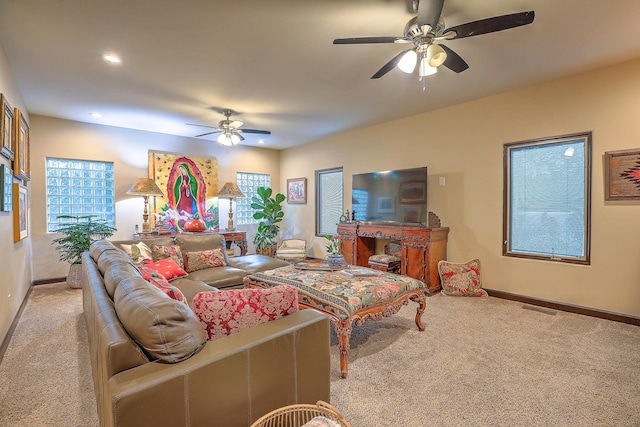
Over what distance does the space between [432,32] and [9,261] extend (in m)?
4.36

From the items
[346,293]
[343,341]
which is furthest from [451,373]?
[346,293]

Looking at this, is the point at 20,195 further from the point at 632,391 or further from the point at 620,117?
the point at 620,117

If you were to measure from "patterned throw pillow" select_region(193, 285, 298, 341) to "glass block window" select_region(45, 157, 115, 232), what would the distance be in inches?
195

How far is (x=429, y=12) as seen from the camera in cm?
194

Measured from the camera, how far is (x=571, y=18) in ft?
7.57

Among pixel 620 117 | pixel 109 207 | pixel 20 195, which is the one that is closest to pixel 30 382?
pixel 20 195

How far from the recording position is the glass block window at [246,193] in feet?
22.7

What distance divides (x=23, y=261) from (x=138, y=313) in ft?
13.6

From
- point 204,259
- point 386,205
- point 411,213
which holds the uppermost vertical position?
point 386,205

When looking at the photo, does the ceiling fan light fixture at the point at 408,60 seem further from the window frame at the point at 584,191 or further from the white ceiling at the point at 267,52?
the window frame at the point at 584,191

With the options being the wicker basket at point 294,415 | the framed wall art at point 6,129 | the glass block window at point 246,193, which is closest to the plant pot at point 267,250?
the glass block window at point 246,193

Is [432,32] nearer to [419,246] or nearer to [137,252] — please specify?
[419,246]

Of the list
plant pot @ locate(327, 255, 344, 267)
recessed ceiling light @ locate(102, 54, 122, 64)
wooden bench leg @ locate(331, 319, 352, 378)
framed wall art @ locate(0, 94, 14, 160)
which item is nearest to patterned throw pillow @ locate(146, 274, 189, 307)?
wooden bench leg @ locate(331, 319, 352, 378)

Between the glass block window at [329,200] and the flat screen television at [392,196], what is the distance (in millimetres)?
849
